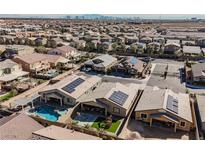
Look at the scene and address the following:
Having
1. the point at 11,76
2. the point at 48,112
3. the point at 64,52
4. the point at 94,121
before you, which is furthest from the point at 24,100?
the point at 64,52

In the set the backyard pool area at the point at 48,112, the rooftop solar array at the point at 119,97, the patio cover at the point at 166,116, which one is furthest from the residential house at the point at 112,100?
the patio cover at the point at 166,116

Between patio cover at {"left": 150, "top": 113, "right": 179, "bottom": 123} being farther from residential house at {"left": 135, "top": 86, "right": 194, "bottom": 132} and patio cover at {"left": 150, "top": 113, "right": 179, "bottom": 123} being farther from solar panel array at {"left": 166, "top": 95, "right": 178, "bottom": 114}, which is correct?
solar panel array at {"left": 166, "top": 95, "right": 178, "bottom": 114}

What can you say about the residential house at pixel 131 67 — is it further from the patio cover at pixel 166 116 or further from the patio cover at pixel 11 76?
the patio cover at pixel 166 116

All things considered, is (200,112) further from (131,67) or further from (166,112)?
(131,67)

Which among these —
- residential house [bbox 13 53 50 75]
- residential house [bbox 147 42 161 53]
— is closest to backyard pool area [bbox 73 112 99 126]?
residential house [bbox 13 53 50 75]

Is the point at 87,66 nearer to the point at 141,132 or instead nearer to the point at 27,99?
the point at 27,99

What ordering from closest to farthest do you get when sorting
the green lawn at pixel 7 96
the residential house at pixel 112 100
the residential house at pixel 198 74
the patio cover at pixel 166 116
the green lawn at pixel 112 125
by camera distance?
the patio cover at pixel 166 116
the green lawn at pixel 112 125
the residential house at pixel 112 100
the green lawn at pixel 7 96
the residential house at pixel 198 74
